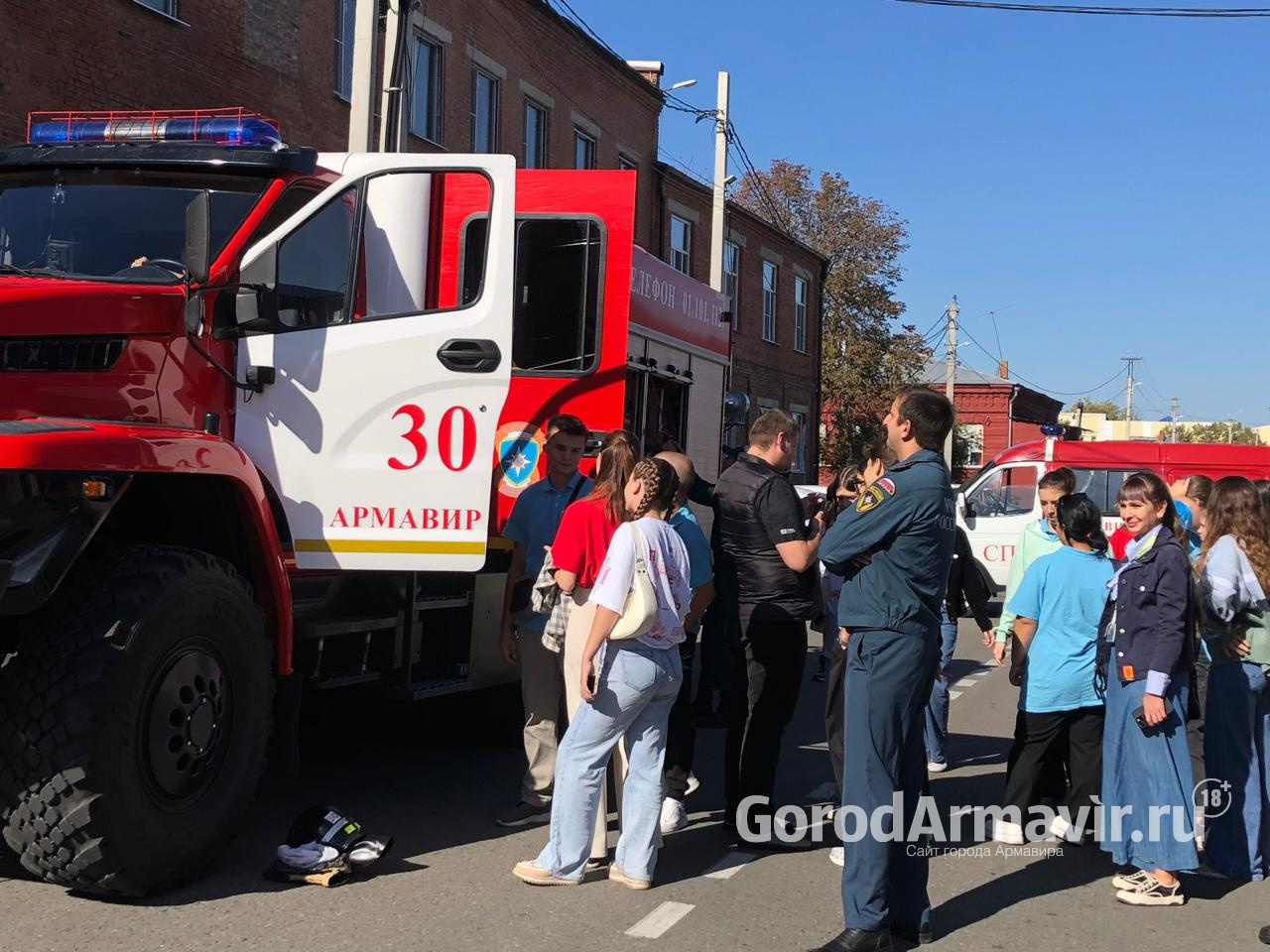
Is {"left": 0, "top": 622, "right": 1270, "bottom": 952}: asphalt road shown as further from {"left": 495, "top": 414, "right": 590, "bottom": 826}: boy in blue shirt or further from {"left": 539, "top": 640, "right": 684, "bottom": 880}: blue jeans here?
{"left": 495, "top": 414, "right": 590, "bottom": 826}: boy in blue shirt

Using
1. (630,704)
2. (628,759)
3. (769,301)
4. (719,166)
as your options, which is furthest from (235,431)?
(769,301)

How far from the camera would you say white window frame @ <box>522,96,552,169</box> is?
22.1 m

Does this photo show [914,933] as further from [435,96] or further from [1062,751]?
[435,96]

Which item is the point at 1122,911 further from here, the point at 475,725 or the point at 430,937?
the point at 475,725

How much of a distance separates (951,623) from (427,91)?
1387 cm

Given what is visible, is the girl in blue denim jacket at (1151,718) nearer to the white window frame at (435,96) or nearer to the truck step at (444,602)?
the truck step at (444,602)

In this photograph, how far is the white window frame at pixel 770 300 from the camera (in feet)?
109

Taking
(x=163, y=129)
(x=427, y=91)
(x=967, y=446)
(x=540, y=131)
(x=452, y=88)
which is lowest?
(x=163, y=129)

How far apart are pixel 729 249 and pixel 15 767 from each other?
27.5 meters

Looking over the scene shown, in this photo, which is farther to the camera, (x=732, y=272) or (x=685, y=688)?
(x=732, y=272)

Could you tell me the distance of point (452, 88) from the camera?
64.3 feet

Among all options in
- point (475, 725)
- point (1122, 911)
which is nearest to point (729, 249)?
point (475, 725)

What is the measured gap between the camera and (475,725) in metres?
7.91

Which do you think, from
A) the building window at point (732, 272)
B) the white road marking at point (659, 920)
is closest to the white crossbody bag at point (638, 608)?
the white road marking at point (659, 920)
